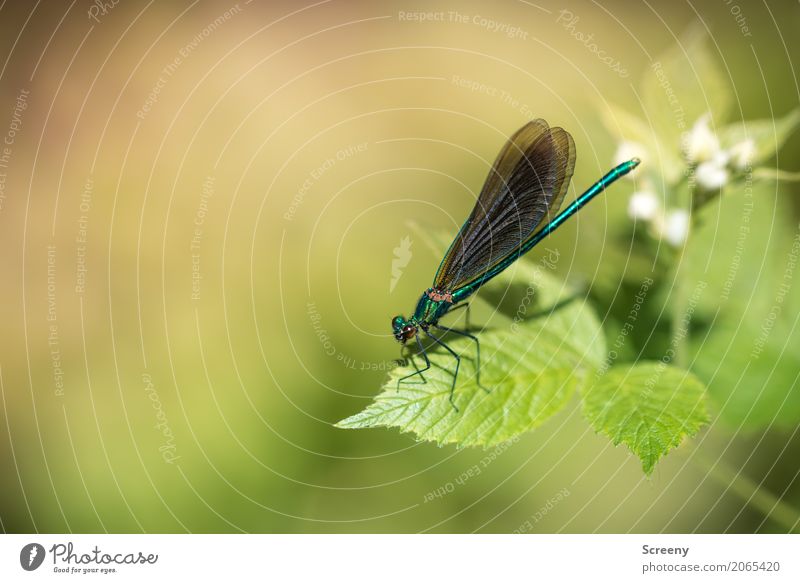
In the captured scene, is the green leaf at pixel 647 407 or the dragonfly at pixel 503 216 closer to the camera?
the green leaf at pixel 647 407

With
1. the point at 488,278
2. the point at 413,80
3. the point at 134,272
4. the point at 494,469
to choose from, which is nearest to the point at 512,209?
the point at 488,278

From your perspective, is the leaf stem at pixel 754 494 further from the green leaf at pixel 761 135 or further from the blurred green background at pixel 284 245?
the green leaf at pixel 761 135

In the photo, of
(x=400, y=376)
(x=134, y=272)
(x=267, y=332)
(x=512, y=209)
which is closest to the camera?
(x=400, y=376)

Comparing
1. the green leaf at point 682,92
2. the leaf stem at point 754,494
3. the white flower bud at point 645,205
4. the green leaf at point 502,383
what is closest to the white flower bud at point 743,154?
the green leaf at point 682,92

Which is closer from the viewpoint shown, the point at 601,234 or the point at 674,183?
the point at 674,183

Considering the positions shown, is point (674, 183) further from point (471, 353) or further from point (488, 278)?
point (471, 353)

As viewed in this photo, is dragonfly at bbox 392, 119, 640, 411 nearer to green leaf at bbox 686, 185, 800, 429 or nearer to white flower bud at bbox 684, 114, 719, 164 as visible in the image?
white flower bud at bbox 684, 114, 719, 164

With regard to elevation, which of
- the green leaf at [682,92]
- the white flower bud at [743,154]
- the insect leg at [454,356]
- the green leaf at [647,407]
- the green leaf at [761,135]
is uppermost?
the green leaf at [682,92]

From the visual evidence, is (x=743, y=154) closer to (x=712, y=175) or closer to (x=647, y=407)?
(x=712, y=175)
